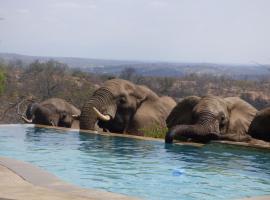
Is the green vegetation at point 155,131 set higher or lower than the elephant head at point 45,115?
higher

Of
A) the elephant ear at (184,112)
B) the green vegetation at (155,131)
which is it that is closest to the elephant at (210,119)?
the elephant ear at (184,112)

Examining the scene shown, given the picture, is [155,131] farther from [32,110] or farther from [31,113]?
[31,113]

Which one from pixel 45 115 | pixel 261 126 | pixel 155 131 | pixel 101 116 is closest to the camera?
pixel 261 126

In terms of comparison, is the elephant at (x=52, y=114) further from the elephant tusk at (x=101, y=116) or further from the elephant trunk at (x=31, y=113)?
the elephant tusk at (x=101, y=116)

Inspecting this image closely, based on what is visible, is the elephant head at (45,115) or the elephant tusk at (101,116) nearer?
the elephant tusk at (101,116)

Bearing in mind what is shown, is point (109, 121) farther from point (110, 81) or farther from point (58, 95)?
point (58, 95)

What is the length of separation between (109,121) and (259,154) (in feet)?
24.4

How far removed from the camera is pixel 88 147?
1828 centimetres

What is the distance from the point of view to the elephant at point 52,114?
102 ft

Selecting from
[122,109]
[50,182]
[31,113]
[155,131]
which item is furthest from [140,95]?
[50,182]

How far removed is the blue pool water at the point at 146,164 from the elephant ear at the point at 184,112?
145 centimetres

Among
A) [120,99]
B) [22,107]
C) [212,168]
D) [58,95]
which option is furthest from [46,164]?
[58,95]

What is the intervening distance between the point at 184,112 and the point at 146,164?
6.64 meters

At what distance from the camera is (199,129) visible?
62.3 ft
